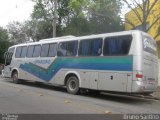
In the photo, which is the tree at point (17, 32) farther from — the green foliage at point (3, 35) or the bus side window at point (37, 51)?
the bus side window at point (37, 51)

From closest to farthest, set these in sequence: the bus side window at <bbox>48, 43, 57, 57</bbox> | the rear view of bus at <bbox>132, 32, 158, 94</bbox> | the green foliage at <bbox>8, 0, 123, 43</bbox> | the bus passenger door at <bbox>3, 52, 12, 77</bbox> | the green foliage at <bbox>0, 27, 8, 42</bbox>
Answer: the rear view of bus at <bbox>132, 32, 158, 94</bbox>, the bus side window at <bbox>48, 43, 57, 57</bbox>, the bus passenger door at <bbox>3, 52, 12, 77</bbox>, the green foliage at <bbox>8, 0, 123, 43</bbox>, the green foliage at <bbox>0, 27, 8, 42</bbox>

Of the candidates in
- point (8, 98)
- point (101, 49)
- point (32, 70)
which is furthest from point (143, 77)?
point (32, 70)

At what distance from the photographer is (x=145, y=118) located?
11.0 meters

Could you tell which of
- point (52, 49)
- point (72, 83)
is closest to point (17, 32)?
point (52, 49)

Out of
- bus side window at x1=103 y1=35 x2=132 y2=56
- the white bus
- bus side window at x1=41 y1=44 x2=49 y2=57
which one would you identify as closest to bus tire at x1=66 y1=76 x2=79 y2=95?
the white bus

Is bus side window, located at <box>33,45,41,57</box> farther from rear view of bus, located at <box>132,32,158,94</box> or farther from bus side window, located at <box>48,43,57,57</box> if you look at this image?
rear view of bus, located at <box>132,32,158,94</box>

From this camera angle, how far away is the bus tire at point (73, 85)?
702 inches

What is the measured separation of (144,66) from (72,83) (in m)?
4.55

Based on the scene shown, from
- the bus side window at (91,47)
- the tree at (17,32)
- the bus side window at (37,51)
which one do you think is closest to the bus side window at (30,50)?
the bus side window at (37,51)

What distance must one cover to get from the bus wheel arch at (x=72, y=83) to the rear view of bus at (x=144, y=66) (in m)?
3.82

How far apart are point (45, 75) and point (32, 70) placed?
1.64 m

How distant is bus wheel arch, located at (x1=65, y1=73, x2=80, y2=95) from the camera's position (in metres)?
17.9

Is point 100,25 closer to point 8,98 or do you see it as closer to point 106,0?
point 106,0

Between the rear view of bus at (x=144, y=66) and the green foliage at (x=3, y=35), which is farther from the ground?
the green foliage at (x=3, y=35)
